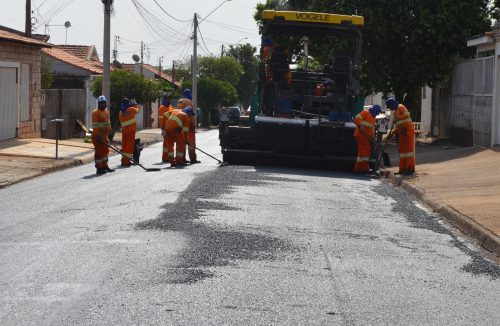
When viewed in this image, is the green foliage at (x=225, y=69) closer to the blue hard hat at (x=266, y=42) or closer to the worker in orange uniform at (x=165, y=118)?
the worker in orange uniform at (x=165, y=118)

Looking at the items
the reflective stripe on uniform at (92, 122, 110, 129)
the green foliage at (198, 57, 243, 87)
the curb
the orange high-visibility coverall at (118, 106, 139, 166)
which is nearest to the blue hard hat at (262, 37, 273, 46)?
the orange high-visibility coverall at (118, 106, 139, 166)

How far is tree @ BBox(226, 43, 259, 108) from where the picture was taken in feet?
362

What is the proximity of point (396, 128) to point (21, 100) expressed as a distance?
14.6 metres

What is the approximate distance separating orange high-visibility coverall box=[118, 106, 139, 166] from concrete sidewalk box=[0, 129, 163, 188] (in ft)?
5.42

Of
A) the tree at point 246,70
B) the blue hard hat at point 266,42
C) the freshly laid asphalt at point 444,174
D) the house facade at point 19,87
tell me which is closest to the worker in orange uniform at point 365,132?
the freshly laid asphalt at point 444,174

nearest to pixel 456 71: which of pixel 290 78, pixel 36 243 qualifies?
pixel 290 78

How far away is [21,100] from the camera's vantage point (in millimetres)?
31000

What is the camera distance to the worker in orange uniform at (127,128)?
2164 centimetres

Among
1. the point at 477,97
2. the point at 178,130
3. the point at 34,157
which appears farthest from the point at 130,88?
the point at 178,130

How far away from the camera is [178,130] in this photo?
71.7 feet

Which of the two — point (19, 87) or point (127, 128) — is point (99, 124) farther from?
point (19, 87)

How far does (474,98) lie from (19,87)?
13.9 m

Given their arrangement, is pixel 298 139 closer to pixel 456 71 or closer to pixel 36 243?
pixel 36 243

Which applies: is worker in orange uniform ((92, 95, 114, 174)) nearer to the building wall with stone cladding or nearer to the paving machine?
the paving machine
